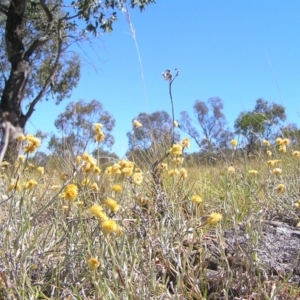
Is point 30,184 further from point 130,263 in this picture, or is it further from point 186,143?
point 186,143

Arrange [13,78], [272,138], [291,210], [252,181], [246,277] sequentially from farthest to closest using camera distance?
[13,78], [272,138], [252,181], [291,210], [246,277]

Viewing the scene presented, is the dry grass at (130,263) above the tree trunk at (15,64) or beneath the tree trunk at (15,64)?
Answer: beneath

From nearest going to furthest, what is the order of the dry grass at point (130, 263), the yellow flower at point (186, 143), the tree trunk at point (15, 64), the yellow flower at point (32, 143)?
the dry grass at point (130, 263)
the yellow flower at point (32, 143)
the yellow flower at point (186, 143)
the tree trunk at point (15, 64)

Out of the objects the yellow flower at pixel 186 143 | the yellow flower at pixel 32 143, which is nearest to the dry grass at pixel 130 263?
the yellow flower at pixel 32 143

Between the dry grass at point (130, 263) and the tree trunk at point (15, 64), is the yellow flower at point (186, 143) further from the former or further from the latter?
the tree trunk at point (15, 64)

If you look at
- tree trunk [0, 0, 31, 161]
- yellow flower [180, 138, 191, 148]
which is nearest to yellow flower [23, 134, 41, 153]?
yellow flower [180, 138, 191, 148]

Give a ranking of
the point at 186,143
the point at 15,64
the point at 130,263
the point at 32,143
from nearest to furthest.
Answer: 1. the point at 130,263
2. the point at 32,143
3. the point at 186,143
4. the point at 15,64

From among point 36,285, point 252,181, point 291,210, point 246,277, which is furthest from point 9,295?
point 252,181

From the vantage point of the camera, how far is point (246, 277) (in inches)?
47.4

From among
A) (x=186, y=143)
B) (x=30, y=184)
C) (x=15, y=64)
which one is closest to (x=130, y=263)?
(x=30, y=184)

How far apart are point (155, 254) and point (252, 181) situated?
1292mm

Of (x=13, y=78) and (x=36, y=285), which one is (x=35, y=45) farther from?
(x=36, y=285)

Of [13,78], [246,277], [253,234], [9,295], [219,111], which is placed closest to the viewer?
[9,295]

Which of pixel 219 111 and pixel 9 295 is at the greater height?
pixel 219 111
